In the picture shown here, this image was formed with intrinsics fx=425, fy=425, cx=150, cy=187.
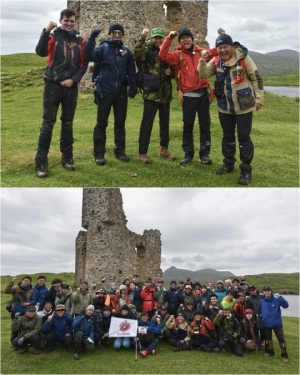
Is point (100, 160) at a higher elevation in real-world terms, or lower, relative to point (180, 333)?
higher

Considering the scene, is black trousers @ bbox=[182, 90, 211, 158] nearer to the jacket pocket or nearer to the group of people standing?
the group of people standing

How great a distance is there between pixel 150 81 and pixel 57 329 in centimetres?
693

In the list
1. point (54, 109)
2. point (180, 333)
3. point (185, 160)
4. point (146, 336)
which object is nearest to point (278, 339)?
point (180, 333)

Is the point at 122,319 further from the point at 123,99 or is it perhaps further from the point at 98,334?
the point at 123,99

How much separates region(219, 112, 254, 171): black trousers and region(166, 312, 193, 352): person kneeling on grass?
4606mm

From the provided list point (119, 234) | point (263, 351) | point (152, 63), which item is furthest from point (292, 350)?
point (119, 234)

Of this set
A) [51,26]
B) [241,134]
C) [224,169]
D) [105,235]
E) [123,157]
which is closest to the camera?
[51,26]

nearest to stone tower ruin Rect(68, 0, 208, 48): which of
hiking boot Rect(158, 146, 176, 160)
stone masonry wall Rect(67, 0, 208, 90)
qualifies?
stone masonry wall Rect(67, 0, 208, 90)

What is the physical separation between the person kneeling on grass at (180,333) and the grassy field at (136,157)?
12.6 feet

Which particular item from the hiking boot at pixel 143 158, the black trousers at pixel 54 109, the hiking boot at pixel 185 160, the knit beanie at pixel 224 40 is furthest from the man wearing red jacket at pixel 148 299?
the knit beanie at pixel 224 40

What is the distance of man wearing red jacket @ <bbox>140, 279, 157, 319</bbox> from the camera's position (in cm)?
1285

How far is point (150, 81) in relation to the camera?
11.3m

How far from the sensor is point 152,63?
36.9 ft

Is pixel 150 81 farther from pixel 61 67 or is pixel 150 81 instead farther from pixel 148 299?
pixel 148 299
